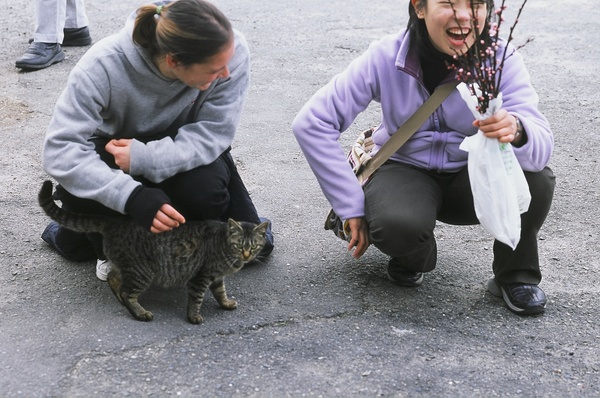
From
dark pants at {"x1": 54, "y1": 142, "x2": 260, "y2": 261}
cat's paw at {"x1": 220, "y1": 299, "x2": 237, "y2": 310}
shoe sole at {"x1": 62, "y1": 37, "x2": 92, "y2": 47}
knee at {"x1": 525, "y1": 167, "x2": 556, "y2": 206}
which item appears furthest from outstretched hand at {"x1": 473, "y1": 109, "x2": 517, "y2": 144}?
shoe sole at {"x1": 62, "y1": 37, "x2": 92, "y2": 47}

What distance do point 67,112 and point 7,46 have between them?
417cm

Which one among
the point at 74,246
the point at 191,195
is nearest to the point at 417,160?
the point at 191,195

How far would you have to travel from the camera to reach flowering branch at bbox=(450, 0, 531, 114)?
9.64ft

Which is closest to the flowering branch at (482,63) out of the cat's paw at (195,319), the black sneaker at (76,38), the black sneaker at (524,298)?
the black sneaker at (524,298)

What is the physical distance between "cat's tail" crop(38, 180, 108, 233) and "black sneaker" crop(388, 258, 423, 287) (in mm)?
1183

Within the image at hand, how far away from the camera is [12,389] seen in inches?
111

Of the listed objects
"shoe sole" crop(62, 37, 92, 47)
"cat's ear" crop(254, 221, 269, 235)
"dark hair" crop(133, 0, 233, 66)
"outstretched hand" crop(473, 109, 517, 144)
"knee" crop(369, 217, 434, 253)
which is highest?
"dark hair" crop(133, 0, 233, 66)

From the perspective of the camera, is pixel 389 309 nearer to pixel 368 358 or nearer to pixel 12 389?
pixel 368 358

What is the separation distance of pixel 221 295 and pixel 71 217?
2.13 ft

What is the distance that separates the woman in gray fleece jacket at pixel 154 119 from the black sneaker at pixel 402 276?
2.45 feet

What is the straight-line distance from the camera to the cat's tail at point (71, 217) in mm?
3312

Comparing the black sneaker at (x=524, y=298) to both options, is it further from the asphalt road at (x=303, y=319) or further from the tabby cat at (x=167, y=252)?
the tabby cat at (x=167, y=252)

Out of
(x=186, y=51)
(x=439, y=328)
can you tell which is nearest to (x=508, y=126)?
(x=439, y=328)

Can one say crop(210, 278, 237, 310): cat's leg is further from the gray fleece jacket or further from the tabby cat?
the gray fleece jacket
